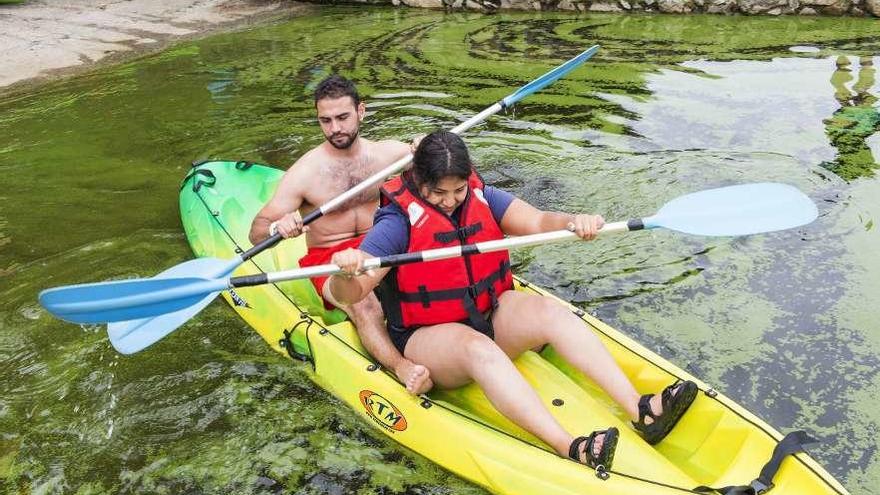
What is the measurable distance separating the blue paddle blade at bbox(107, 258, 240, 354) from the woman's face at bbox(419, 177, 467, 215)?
103cm

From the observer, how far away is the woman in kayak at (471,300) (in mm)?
2520

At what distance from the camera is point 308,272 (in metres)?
2.81

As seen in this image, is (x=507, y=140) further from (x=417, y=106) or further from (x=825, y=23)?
(x=825, y=23)

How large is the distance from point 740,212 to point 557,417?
1131 mm

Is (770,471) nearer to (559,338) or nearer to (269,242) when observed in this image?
(559,338)

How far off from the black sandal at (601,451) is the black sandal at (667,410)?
0.84 ft

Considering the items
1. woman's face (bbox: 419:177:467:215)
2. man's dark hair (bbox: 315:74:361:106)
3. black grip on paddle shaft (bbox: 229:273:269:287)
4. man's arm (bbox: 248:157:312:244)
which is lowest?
black grip on paddle shaft (bbox: 229:273:269:287)

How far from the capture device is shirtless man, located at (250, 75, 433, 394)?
3.27 m

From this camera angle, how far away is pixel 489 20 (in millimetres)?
11164

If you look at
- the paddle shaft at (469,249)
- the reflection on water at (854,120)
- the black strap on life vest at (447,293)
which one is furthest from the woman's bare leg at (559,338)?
the reflection on water at (854,120)

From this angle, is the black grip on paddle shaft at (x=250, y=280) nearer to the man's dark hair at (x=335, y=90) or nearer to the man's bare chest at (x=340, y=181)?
the man's bare chest at (x=340, y=181)

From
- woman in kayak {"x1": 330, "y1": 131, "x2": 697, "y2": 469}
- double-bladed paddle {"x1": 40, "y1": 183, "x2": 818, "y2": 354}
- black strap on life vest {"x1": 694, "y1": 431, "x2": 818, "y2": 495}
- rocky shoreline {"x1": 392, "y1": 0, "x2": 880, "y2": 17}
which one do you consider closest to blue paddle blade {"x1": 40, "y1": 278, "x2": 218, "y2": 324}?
double-bladed paddle {"x1": 40, "y1": 183, "x2": 818, "y2": 354}

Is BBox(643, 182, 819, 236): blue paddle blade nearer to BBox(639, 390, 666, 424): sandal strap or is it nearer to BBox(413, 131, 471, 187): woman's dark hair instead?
BBox(639, 390, 666, 424): sandal strap

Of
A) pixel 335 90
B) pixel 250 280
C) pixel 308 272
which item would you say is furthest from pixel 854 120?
pixel 250 280
